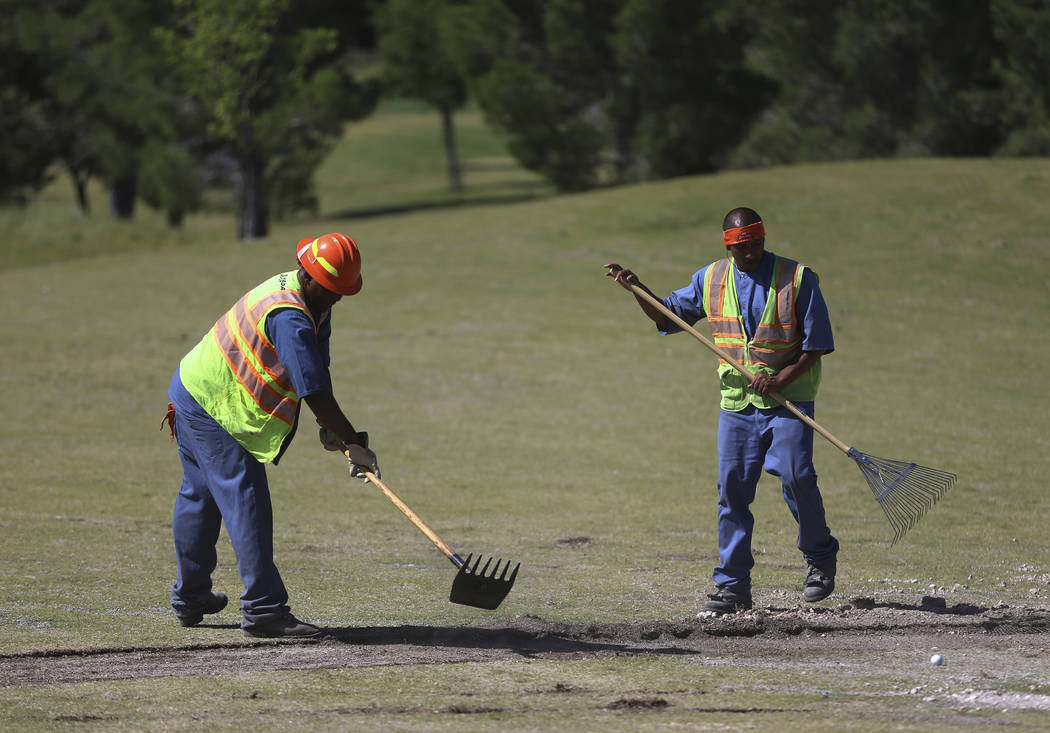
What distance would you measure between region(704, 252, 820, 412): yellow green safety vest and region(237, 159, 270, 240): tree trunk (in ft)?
93.7

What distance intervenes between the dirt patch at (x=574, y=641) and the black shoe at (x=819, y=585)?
81 millimetres

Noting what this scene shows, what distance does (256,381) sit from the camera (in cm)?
585

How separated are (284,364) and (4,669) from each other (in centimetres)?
178

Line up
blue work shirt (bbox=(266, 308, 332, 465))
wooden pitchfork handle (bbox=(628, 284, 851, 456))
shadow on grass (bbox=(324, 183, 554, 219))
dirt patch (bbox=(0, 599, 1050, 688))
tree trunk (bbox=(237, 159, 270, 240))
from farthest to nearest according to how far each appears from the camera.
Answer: shadow on grass (bbox=(324, 183, 554, 219)), tree trunk (bbox=(237, 159, 270, 240)), wooden pitchfork handle (bbox=(628, 284, 851, 456)), blue work shirt (bbox=(266, 308, 332, 465)), dirt patch (bbox=(0, 599, 1050, 688))

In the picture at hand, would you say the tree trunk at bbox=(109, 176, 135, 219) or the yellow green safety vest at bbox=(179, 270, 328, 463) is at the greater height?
the tree trunk at bbox=(109, 176, 135, 219)

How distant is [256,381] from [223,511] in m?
0.64

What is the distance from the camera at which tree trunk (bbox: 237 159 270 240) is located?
3425 cm

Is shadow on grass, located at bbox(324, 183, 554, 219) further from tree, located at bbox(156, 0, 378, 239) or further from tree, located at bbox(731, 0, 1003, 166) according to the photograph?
tree, located at bbox(731, 0, 1003, 166)

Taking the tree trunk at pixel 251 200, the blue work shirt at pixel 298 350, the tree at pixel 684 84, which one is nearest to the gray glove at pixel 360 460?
the blue work shirt at pixel 298 350

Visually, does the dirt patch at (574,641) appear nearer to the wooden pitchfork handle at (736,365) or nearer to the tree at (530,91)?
the wooden pitchfork handle at (736,365)

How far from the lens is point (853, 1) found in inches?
1243

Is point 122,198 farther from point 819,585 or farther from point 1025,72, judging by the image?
point 819,585

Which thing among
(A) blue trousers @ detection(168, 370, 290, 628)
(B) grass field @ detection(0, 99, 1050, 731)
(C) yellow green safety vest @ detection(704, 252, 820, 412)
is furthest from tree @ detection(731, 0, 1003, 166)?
(A) blue trousers @ detection(168, 370, 290, 628)

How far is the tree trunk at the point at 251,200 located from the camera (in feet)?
112
